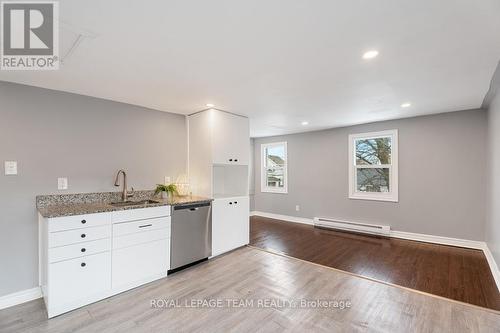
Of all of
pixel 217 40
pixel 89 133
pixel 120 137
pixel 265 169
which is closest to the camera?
pixel 217 40

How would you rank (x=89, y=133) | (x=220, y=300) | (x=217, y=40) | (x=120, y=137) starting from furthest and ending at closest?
(x=120, y=137) → (x=89, y=133) → (x=220, y=300) → (x=217, y=40)

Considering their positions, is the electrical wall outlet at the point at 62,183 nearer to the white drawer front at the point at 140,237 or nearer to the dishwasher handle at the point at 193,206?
the white drawer front at the point at 140,237

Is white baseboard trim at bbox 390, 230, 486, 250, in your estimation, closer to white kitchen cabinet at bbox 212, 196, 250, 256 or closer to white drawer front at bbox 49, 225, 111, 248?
white kitchen cabinet at bbox 212, 196, 250, 256

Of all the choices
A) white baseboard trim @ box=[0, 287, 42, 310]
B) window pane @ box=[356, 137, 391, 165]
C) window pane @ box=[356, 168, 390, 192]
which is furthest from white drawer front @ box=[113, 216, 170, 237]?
window pane @ box=[356, 137, 391, 165]

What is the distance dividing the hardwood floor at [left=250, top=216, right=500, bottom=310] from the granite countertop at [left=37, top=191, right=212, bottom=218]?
190 centimetres

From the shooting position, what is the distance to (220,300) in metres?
2.30

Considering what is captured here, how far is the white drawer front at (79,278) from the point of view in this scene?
2.05 metres

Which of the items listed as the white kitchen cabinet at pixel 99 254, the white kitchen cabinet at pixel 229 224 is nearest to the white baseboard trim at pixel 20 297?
the white kitchen cabinet at pixel 99 254

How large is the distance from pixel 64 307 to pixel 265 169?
5.00 m

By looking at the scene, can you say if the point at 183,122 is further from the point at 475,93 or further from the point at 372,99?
the point at 475,93

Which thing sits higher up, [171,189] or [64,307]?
[171,189]

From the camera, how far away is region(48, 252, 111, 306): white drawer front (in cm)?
205

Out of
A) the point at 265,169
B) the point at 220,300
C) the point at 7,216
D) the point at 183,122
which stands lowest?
the point at 220,300

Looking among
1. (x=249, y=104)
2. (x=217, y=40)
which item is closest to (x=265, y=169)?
(x=249, y=104)
